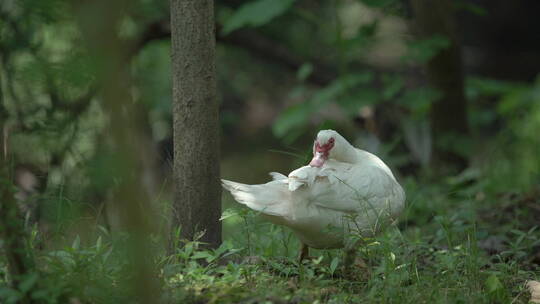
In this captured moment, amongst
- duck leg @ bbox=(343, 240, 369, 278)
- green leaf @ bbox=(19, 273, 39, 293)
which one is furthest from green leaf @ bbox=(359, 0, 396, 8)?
green leaf @ bbox=(19, 273, 39, 293)

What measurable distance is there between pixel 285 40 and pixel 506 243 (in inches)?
203

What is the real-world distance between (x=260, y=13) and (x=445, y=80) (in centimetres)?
216

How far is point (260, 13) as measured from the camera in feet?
19.1

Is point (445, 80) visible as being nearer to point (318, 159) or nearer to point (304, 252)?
point (318, 159)

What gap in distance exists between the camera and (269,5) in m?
5.86

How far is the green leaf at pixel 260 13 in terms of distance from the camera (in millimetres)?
5750

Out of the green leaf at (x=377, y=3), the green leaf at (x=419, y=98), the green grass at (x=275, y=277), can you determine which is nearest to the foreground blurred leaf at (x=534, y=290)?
the green grass at (x=275, y=277)

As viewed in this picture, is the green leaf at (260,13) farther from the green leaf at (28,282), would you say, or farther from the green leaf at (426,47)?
the green leaf at (28,282)

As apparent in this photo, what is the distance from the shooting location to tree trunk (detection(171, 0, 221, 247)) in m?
3.16

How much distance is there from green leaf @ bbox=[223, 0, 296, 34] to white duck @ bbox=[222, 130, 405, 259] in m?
2.60

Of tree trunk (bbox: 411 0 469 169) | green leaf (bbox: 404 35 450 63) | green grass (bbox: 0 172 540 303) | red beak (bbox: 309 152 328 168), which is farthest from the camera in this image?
tree trunk (bbox: 411 0 469 169)

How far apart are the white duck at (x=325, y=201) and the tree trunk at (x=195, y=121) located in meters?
0.14

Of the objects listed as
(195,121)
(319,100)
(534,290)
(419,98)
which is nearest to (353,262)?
Result: (534,290)

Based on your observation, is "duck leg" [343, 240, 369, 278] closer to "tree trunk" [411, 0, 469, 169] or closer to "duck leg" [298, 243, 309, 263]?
"duck leg" [298, 243, 309, 263]
